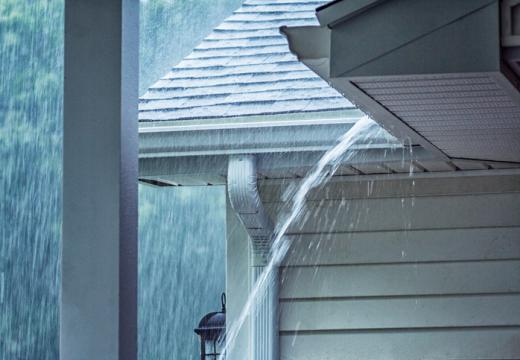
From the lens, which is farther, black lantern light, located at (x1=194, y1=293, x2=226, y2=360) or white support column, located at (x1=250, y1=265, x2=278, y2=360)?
black lantern light, located at (x1=194, y1=293, x2=226, y2=360)

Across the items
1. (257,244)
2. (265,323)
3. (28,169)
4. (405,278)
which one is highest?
(28,169)

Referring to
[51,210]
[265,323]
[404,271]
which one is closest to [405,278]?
[404,271]

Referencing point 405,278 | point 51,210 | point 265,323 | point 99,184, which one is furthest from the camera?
point 51,210

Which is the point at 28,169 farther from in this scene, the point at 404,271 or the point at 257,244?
the point at 404,271

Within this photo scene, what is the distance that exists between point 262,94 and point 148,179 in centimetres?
92

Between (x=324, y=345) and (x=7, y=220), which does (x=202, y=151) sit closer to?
(x=324, y=345)

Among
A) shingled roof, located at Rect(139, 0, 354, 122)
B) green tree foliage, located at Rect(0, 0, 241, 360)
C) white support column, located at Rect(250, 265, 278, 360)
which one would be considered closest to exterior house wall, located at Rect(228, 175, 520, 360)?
white support column, located at Rect(250, 265, 278, 360)

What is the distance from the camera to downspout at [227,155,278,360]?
17.8ft

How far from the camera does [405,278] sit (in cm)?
600

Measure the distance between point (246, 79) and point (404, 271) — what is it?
5.15 ft

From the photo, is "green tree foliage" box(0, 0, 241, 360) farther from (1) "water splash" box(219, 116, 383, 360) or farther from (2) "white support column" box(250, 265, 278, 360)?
(2) "white support column" box(250, 265, 278, 360)

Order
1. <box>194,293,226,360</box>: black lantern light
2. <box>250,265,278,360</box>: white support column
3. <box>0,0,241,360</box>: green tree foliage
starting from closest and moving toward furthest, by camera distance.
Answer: <box>250,265,278,360</box>: white support column < <box>194,293,226,360</box>: black lantern light < <box>0,0,241,360</box>: green tree foliage

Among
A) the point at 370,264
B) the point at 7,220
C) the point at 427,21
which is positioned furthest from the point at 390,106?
the point at 7,220

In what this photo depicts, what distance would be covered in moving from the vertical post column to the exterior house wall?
345 cm
